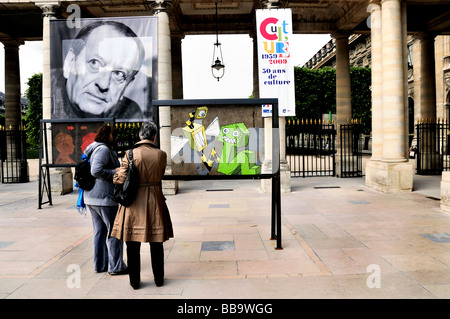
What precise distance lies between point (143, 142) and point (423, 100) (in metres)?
17.4

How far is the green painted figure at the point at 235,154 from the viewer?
19.6 feet

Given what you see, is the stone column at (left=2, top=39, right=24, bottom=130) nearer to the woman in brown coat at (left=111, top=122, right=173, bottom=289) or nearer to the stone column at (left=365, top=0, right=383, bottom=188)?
the stone column at (left=365, top=0, right=383, bottom=188)

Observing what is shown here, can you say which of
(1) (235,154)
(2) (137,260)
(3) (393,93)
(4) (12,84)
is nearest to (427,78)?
(3) (393,93)

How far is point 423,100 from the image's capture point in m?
17.9

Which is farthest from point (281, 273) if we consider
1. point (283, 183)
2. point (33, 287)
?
point (283, 183)

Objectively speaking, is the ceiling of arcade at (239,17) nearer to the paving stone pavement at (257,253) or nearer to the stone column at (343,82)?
the stone column at (343,82)

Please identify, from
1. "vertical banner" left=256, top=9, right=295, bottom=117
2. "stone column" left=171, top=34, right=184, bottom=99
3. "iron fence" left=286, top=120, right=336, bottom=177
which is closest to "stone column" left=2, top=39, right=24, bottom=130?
"stone column" left=171, top=34, right=184, bottom=99

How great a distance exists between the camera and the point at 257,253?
5695mm

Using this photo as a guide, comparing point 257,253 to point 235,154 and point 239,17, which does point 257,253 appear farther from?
point 239,17

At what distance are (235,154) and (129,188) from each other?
7.45 ft

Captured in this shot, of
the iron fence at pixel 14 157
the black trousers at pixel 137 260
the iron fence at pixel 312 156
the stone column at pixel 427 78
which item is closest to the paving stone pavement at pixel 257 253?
the black trousers at pixel 137 260

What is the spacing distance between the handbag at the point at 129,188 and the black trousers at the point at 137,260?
506mm

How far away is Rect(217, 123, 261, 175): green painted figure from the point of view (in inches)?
235
